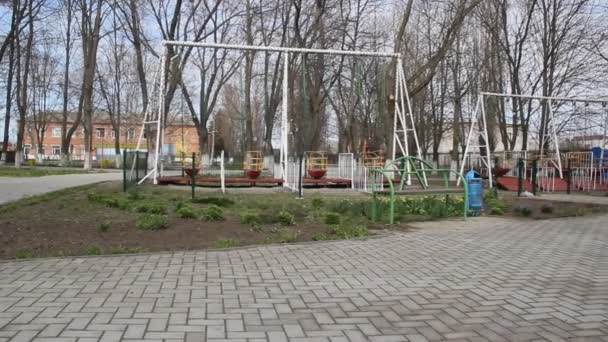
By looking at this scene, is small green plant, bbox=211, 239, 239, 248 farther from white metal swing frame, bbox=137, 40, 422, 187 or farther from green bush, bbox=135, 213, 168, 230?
white metal swing frame, bbox=137, 40, 422, 187

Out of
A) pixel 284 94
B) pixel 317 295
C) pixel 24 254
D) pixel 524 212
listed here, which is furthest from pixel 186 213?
pixel 284 94

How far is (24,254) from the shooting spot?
6035mm

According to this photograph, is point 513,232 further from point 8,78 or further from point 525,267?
point 8,78

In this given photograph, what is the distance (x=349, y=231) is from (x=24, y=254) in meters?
4.51

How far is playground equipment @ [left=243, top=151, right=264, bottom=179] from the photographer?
18.3 metres

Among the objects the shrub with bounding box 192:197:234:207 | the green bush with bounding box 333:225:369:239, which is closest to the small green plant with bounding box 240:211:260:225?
the green bush with bounding box 333:225:369:239

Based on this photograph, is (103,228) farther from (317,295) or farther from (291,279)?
(317,295)

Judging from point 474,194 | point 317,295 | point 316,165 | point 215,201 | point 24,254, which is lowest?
point 317,295

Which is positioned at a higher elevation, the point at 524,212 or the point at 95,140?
the point at 95,140

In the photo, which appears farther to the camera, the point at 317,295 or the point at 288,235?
the point at 288,235

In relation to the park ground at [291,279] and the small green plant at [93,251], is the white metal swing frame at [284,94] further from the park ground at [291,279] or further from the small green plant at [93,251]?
the small green plant at [93,251]

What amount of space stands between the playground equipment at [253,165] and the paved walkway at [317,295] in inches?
449

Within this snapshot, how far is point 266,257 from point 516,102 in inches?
1073

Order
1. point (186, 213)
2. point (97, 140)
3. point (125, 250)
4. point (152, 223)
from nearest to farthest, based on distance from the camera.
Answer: point (125, 250) < point (152, 223) < point (186, 213) < point (97, 140)
